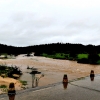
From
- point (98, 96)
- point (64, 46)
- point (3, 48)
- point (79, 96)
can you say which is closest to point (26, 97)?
point (79, 96)

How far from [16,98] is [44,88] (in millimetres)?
1973

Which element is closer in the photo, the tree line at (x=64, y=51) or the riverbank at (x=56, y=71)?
the riverbank at (x=56, y=71)

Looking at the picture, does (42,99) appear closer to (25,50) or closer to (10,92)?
(10,92)

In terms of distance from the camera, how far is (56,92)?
7746mm

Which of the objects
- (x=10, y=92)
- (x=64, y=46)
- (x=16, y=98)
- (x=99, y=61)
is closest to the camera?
(x=16, y=98)

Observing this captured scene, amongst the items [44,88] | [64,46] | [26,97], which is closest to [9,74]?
[44,88]

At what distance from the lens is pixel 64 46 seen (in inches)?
4579

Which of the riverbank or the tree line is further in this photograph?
the tree line

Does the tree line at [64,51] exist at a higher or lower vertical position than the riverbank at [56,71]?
higher

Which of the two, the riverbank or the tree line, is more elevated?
the tree line

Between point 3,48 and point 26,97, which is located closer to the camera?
point 26,97

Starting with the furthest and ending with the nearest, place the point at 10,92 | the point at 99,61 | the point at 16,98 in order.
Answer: the point at 99,61, the point at 10,92, the point at 16,98

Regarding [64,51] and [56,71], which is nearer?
[56,71]

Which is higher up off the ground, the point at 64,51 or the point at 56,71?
the point at 64,51
